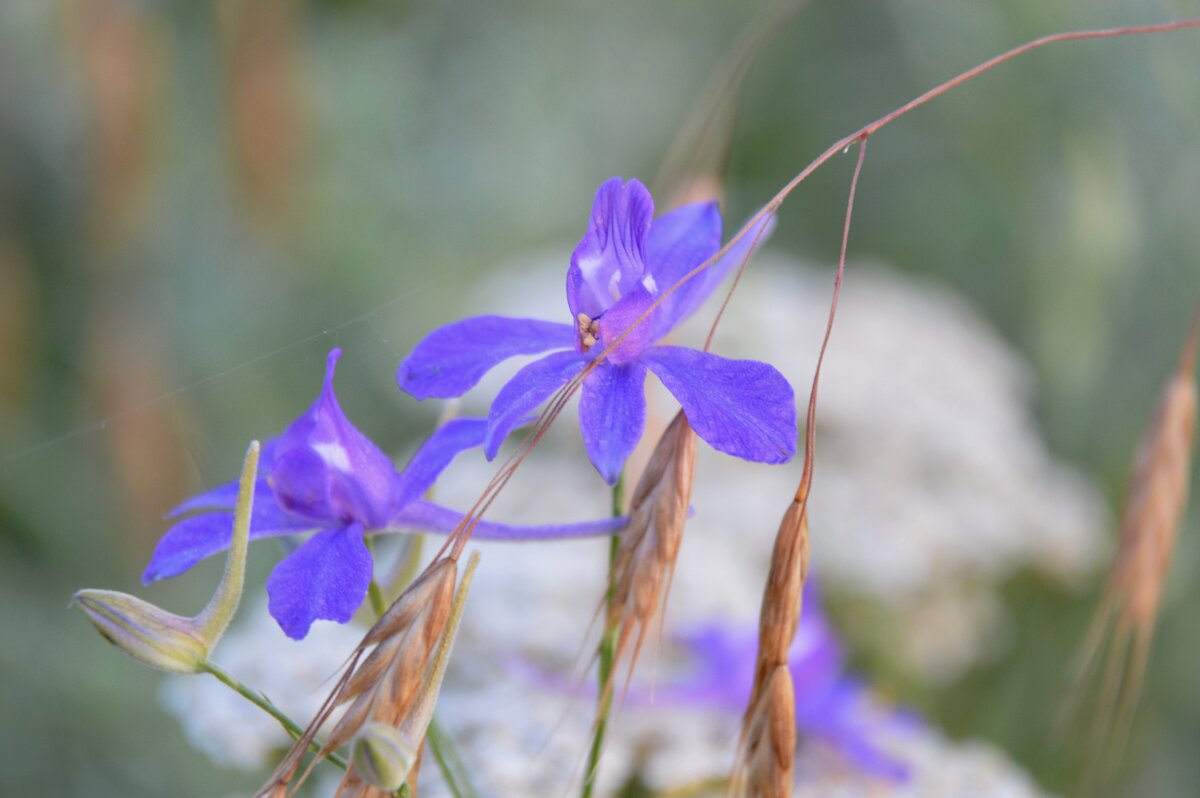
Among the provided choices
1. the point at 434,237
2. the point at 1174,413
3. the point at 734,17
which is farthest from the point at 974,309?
the point at 1174,413

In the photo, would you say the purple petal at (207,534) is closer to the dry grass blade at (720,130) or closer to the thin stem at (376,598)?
the thin stem at (376,598)

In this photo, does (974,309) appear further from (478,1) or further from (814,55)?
(478,1)

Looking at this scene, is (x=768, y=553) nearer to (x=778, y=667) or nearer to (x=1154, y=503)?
(x=1154, y=503)

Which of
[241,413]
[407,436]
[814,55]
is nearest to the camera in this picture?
[241,413]

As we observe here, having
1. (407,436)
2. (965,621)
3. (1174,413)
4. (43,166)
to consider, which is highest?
(43,166)

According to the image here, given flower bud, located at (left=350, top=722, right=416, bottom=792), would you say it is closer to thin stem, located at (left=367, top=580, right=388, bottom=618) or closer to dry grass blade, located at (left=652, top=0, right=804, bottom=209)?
thin stem, located at (left=367, top=580, right=388, bottom=618)

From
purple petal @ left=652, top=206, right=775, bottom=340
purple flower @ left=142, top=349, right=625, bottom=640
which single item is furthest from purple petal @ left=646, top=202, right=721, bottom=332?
purple flower @ left=142, top=349, right=625, bottom=640

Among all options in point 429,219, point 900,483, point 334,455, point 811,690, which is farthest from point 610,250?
point 429,219
